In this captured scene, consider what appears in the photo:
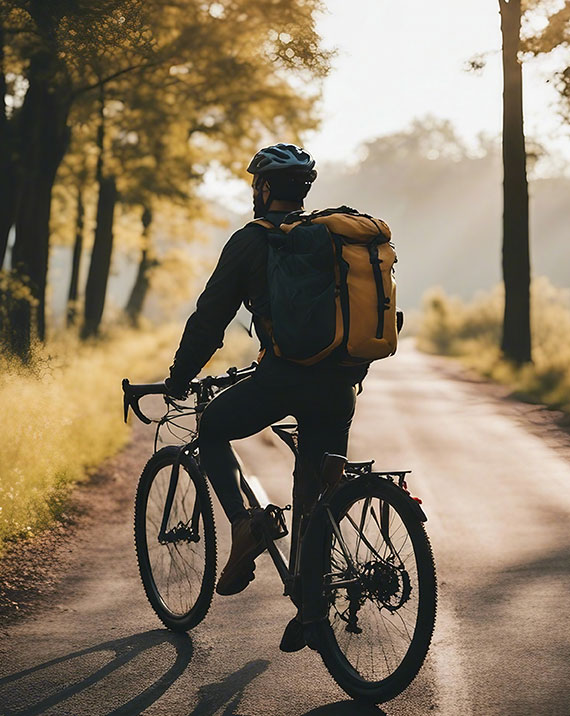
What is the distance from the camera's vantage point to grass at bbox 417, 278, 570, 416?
1716 centimetres

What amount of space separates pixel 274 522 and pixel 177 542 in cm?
86

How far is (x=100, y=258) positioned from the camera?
27.8m

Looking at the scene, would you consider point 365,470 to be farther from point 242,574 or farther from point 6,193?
point 6,193

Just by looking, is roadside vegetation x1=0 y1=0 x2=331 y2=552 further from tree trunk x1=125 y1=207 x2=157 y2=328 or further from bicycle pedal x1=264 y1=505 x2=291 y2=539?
bicycle pedal x1=264 y1=505 x2=291 y2=539

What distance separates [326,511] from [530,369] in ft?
50.6

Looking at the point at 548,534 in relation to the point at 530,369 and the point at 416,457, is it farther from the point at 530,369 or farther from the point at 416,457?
the point at 530,369

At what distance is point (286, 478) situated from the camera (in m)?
10.3

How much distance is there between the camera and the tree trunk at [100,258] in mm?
26766

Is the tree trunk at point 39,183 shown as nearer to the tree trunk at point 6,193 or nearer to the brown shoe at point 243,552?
the tree trunk at point 6,193

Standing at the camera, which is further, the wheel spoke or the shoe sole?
the shoe sole

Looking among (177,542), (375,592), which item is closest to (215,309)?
(375,592)

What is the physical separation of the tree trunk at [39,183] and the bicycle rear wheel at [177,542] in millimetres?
11066

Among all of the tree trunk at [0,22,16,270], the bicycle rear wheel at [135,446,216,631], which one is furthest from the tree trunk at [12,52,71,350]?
the bicycle rear wheel at [135,446,216,631]

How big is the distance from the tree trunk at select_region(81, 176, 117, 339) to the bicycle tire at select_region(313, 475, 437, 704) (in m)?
22.2
